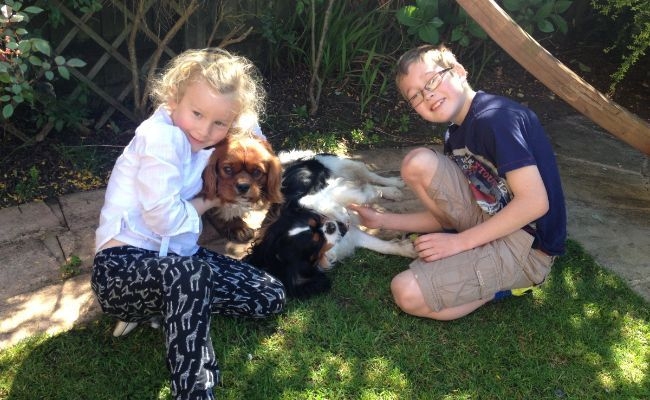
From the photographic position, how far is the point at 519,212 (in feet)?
8.85

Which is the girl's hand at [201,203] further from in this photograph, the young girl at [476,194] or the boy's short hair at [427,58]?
the boy's short hair at [427,58]

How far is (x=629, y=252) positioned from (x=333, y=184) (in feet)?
5.83

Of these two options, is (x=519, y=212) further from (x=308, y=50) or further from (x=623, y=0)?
(x=308, y=50)

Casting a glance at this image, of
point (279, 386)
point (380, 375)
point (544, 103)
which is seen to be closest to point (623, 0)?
A: point (544, 103)

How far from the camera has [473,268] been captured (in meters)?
2.84

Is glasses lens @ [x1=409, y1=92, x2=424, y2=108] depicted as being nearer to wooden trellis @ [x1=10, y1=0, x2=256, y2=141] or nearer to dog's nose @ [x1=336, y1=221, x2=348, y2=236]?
dog's nose @ [x1=336, y1=221, x2=348, y2=236]

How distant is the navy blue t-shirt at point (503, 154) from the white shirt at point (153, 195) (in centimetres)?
132

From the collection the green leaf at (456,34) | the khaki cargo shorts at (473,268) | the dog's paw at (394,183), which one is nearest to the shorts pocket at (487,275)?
the khaki cargo shorts at (473,268)

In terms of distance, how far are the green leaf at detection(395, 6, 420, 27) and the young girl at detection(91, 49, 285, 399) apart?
2.13 m

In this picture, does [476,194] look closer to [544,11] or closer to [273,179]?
[273,179]

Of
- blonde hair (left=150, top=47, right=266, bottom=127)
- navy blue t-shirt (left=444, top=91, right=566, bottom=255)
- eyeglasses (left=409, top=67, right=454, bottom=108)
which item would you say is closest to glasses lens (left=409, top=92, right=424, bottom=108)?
eyeglasses (left=409, top=67, right=454, bottom=108)

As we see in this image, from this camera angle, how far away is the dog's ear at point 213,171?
9.26 ft

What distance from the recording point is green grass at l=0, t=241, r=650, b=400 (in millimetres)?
2477

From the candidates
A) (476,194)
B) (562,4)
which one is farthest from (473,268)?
(562,4)
